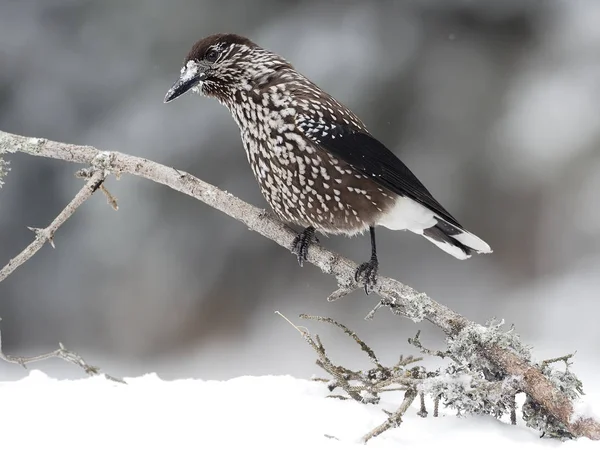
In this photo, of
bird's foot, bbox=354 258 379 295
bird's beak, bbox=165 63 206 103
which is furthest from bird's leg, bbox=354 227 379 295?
bird's beak, bbox=165 63 206 103

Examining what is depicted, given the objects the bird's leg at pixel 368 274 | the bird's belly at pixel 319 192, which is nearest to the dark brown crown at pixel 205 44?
the bird's belly at pixel 319 192

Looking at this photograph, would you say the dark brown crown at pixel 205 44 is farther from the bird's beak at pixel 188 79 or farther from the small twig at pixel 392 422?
the small twig at pixel 392 422

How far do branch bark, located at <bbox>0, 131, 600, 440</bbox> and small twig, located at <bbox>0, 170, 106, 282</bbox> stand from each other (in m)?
0.06

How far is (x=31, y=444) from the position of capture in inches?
69.4

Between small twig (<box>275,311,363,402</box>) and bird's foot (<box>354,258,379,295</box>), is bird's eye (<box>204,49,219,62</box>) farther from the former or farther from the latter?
small twig (<box>275,311,363,402</box>)

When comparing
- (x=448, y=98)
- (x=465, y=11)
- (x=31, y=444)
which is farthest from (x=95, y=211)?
(x=31, y=444)

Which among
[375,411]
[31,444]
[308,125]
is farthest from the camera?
[308,125]

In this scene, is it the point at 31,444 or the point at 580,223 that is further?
the point at 580,223

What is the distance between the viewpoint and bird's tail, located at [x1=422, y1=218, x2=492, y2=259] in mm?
2637

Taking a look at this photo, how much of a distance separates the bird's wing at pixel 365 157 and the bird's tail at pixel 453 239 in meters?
0.13

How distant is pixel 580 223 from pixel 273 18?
308cm

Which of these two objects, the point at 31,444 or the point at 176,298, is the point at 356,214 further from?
the point at 176,298

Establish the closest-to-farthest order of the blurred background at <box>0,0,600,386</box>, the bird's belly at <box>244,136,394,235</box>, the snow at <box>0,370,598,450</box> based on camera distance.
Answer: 1. the snow at <box>0,370,598,450</box>
2. the bird's belly at <box>244,136,394,235</box>
3. the blurred background at <box>0,0,600,386</box>

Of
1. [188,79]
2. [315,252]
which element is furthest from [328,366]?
[188,79]
